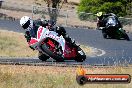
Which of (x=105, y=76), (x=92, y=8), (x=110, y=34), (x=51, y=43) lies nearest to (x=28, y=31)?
(x=51, y=43)

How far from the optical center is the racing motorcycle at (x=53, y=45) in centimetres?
1994

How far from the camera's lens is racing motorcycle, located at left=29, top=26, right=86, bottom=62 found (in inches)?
785

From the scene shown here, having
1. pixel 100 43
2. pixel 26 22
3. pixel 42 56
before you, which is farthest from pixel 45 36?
pixel 100 43

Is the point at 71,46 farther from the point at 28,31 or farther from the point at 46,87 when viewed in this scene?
the point at 46,87

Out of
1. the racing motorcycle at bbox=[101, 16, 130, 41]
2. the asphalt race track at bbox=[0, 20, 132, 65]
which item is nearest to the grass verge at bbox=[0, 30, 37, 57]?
the asphalt race track at bbox=[0, 20, 132, 65]

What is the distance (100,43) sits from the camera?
3669 cm

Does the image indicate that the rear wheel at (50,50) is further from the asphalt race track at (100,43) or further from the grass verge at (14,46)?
the grass verge at (14,46)

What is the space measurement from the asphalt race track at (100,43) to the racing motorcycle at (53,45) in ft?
9.79

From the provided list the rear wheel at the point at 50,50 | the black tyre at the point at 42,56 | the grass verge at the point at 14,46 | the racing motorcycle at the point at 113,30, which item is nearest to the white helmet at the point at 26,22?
the rear wheel at the point at 50,50

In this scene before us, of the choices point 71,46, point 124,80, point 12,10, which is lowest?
point 12,10

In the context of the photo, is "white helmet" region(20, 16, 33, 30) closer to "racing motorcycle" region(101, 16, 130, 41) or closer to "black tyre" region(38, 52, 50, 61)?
"black tyre" region(38, 52, 50, 61)

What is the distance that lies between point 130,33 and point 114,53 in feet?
44.4

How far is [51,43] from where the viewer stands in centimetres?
2031

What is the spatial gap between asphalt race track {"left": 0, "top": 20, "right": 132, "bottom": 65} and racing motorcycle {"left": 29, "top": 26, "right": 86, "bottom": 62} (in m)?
2.98
